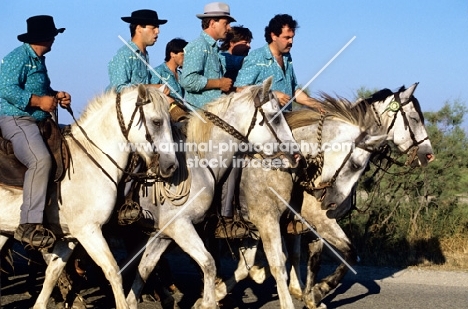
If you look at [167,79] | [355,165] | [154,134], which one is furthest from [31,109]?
[355,165]

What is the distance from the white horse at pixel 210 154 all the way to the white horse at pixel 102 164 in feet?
2.15

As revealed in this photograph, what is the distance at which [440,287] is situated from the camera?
10883mm

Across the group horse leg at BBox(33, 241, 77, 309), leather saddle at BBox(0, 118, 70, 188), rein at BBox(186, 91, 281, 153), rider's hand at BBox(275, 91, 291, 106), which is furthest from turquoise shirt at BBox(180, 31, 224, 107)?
horse leg at BBox(33, 241, 77, 309)

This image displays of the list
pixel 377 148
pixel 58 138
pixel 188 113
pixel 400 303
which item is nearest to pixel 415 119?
pixel 377 148

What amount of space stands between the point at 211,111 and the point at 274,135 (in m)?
0.77

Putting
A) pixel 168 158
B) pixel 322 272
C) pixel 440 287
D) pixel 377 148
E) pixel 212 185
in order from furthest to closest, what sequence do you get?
Answer: pixel 322 272
pixel 440 287
pixel 377 148
pixel 212 185
pixel 168 158

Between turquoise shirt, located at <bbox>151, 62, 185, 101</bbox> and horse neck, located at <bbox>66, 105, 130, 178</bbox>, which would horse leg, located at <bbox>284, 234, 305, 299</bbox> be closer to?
turquoise shirt, located at <bbox>151, 62, 185, 101</bbox>

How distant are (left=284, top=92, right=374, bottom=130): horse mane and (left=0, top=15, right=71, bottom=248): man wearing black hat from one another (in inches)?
102

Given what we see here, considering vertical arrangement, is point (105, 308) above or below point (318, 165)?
below

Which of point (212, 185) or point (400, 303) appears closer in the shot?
point (212, 185)

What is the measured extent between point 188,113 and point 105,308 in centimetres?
240

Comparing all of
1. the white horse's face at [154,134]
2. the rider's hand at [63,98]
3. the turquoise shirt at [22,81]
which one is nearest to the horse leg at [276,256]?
the white horse's face at [154,134]

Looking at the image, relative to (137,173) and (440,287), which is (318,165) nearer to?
(137,173)

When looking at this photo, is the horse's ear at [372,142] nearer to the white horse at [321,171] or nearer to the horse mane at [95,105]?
the white horse at [321,171]
